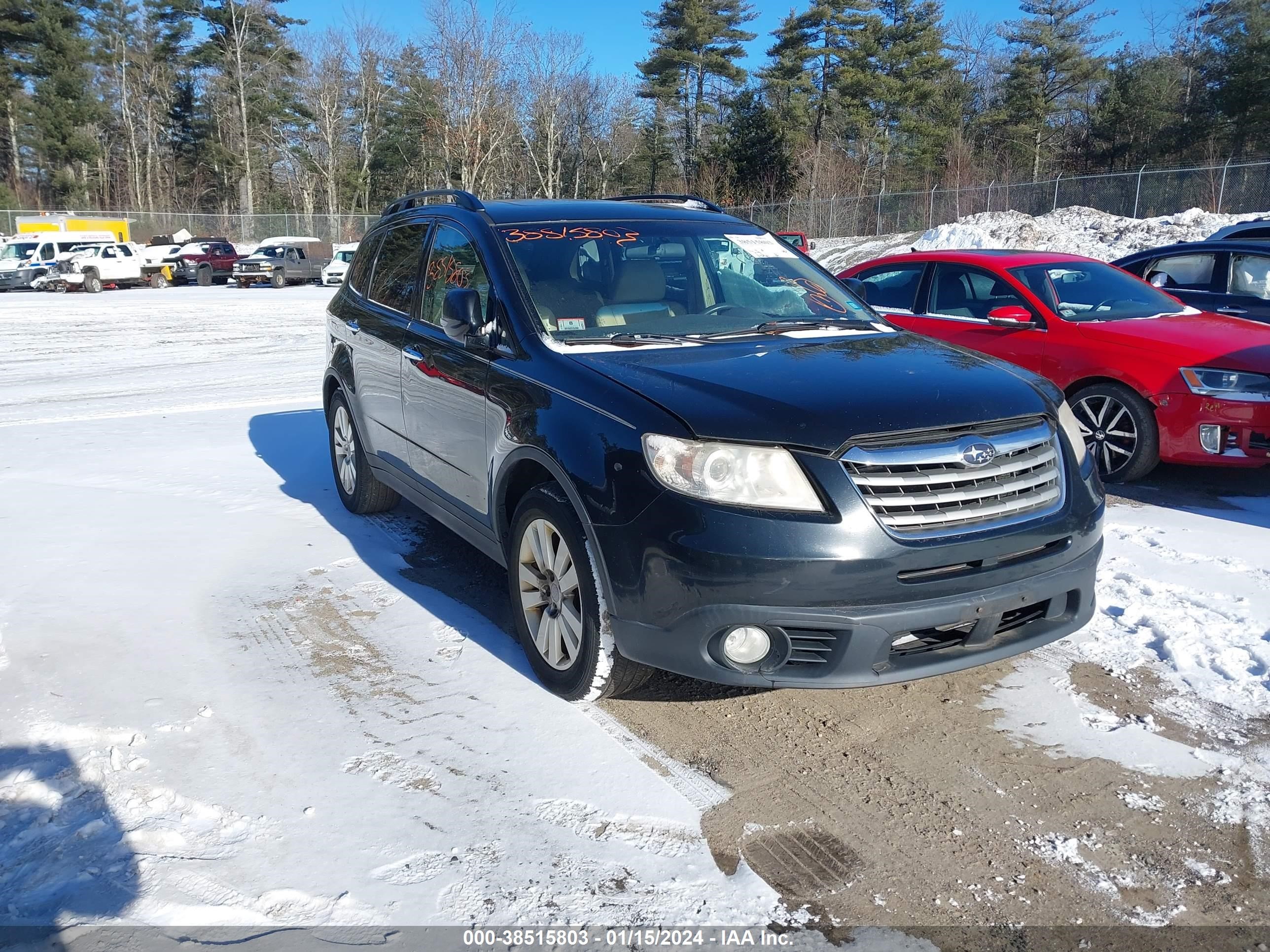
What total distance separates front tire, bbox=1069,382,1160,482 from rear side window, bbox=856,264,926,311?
1.75 metres

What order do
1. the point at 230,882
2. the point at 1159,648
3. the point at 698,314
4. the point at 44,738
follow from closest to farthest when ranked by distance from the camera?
the point at 230,882, the point at 44,738, the point at 1159,648, the point at 698,314

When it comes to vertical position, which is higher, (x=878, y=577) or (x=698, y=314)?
(x=698, y=314)

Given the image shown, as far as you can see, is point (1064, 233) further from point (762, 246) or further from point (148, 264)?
point (148, 264)

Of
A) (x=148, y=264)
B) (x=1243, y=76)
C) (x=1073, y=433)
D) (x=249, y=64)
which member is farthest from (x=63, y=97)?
(x=1073, y=433)

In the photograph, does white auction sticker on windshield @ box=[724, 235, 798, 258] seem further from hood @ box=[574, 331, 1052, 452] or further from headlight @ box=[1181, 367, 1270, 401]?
headlight @ box=[1181, 367, 1270, 401]

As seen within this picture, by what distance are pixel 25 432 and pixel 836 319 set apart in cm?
777

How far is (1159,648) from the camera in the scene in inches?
165

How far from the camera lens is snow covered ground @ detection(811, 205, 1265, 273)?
25.9 metres

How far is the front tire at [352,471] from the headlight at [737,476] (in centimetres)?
308

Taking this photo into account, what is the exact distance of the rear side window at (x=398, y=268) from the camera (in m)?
5.32

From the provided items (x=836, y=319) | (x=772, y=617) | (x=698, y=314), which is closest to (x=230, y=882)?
(x=772, y=617)

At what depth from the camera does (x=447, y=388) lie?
4.59 meters

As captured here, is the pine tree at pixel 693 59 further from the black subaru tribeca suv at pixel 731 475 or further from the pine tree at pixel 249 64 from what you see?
the black subaru tribeca suv at pixel 731 475

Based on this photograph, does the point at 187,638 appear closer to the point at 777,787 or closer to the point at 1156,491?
the point at 777,787
